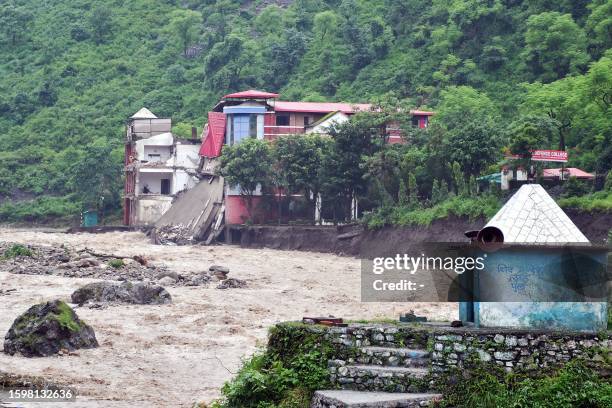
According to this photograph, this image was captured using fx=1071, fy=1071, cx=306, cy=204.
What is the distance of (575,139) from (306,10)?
218ft

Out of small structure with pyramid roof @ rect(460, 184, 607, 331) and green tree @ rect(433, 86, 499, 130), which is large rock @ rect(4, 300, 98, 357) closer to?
small structure with pyramid roof @ rect(460, 184, 607, 331)

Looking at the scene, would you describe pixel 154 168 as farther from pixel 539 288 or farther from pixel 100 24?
pixel 539 288

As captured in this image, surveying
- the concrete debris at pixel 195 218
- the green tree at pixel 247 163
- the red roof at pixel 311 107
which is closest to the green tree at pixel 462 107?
the red roof at pixel 311 107

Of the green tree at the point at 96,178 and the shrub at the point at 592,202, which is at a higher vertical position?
the green tree at the point at 96,178

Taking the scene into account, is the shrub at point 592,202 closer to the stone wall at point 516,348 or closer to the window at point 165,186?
the stone wall at point 516,348

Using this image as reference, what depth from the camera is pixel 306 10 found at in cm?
12362

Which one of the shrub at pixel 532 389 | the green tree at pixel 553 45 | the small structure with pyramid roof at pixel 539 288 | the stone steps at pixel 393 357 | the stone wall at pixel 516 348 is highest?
the green tree at pixel 553 45

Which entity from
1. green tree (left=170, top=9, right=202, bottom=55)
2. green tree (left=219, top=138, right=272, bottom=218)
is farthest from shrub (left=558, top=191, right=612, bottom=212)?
green tree (left=170, top=9, right=202, bottom=55)

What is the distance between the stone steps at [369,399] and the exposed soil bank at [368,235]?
33.5 metres

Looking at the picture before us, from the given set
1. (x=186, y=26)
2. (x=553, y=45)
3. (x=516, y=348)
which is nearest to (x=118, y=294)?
(x=516, y=348)

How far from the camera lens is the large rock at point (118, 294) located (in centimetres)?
3278

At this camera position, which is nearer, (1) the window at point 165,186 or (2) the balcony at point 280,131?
(2) the balcony at point 280,131

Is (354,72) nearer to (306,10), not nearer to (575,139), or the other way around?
(306,10)

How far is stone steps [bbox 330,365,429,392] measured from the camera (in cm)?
1452
